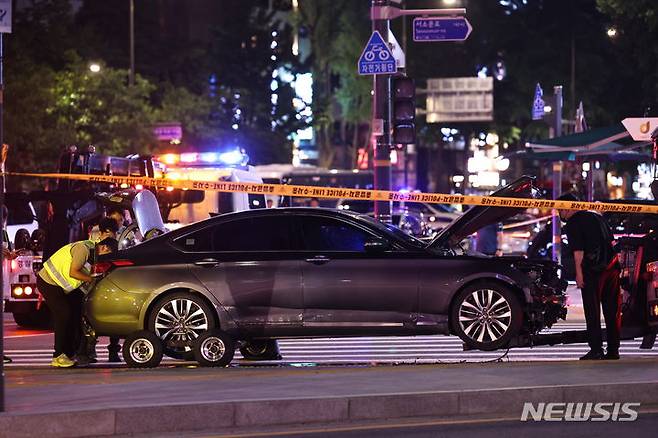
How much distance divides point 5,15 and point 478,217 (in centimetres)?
584

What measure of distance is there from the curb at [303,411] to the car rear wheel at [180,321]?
3.42 m

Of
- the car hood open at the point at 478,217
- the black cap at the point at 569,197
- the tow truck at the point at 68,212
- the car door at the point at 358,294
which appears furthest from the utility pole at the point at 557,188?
the car door at the point at 358,294

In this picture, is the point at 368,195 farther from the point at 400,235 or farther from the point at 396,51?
the point at 396,51

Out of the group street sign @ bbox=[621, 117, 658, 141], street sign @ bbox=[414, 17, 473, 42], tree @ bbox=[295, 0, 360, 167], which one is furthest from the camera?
tree @ bbox=[295, 0, 360, 167]

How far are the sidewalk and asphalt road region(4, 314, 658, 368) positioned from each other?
67.2 inches

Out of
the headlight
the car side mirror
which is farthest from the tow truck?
the headlight

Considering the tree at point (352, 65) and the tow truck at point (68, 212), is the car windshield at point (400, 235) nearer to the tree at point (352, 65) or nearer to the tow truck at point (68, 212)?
the tow truck at point (68, 212)

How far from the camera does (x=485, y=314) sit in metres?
13.9

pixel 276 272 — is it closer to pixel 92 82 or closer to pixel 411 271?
pixel 411 271

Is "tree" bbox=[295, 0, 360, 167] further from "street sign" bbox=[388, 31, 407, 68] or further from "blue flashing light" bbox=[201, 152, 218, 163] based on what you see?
"street sign" bbox=[388, 31, 407, 68]

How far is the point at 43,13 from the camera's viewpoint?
5222 centimetres

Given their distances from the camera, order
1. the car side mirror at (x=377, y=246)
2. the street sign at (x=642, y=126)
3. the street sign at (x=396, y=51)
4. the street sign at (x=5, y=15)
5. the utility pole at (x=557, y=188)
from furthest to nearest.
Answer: the utility pole at (x=557, y=188) → the street sign at (x=396, y=51) → the street sign at (x=642, y=126) → the car side mirror at (x=377, y=246) → the street sign at (x=5, y=15)

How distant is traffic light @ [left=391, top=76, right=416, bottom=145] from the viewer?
2100cm

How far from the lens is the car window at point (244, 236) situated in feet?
46.4
